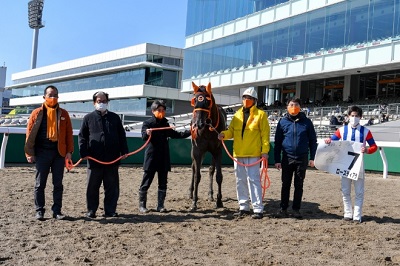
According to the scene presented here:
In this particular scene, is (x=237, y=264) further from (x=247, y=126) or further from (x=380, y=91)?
(x=380, y=91)

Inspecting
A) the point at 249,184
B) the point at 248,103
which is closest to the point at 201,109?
the point at 248,103

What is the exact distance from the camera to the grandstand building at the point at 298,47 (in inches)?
1061

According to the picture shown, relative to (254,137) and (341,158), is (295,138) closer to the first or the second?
(254,137)

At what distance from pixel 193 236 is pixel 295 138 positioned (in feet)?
7.74

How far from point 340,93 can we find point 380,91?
380 cm

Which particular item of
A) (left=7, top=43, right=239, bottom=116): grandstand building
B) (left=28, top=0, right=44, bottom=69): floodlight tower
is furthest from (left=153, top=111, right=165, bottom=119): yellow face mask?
(left=28, top=0, right=44, bottom=69): floodlight tower

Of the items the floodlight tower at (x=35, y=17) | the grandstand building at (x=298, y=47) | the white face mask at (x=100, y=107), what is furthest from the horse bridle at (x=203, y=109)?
the floodlight tower at (x=35, y=17)

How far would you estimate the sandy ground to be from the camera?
4.38 meters

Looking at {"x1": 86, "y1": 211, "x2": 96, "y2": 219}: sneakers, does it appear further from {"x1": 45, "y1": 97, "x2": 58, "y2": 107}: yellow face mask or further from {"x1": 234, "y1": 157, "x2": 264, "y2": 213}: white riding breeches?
{"x1": 234, "y1": 157, "x2": 264, "y2": 213}: white riding breeches

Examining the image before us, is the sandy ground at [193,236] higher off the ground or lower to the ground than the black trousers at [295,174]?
lower

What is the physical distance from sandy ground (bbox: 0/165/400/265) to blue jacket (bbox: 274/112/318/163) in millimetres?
1052

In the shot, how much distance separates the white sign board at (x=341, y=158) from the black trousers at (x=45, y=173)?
399 cm

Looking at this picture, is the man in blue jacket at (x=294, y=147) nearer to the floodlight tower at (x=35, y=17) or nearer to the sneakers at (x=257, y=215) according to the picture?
the sneakers at (x=257, y=215)

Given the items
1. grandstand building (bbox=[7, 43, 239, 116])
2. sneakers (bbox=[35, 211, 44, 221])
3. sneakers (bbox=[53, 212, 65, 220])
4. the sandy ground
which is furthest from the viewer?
grandstand building (bbox=[7, 43, 239, 116])
